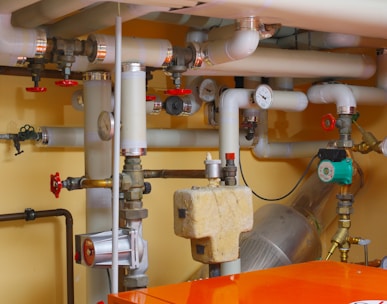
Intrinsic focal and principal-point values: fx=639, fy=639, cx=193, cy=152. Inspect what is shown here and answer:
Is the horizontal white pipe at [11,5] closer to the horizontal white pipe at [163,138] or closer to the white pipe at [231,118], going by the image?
the horizontal white pipe at [163,138]

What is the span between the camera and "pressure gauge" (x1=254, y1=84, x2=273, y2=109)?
2.00 metres

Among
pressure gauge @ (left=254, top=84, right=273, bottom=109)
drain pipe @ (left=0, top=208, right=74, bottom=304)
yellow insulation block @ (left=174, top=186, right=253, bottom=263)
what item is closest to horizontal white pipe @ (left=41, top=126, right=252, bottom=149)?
drain pipe @ (left=0, top=208, right=74, bottom=304)

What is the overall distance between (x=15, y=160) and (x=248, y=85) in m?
0.88

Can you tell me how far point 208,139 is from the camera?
2.27 metres

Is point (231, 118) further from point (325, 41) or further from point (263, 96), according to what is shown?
point (325, 41)

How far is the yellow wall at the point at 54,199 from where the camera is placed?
6.28ft

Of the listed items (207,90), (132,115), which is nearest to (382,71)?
(207,90)

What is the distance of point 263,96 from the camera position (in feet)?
6.59

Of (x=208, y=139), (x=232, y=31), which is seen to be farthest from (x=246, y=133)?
(x=232, y=31)

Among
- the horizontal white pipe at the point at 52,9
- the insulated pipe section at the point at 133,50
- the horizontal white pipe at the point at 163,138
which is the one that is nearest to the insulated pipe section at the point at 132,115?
the insulated pipe section at the point at 133,50

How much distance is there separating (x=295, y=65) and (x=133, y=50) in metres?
0.61

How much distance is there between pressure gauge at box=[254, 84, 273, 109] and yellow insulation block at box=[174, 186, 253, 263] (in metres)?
0.67

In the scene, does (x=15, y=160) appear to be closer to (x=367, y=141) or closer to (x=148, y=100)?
(x=148, y=100)

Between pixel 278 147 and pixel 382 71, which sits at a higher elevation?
pixel 382 71
